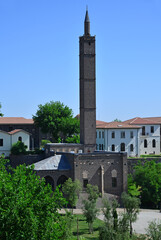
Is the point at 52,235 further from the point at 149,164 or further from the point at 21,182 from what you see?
the point at 149,164

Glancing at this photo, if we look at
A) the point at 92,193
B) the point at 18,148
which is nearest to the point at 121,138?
the point at 18,148

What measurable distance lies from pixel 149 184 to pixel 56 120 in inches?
1202

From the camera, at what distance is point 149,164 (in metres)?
55.0

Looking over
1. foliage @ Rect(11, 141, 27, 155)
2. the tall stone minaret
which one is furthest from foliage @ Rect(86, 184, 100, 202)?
foliage @ Rect(11, 141, 27, 155)

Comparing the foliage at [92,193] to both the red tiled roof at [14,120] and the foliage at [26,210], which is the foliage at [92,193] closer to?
the foliage at [26,210]

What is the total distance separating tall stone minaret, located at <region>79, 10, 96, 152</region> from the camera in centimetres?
5797

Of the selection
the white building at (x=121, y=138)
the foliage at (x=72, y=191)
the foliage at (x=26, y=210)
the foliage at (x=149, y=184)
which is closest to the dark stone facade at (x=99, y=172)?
the foliage at (x=149, y=184)

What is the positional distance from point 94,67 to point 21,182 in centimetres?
4034

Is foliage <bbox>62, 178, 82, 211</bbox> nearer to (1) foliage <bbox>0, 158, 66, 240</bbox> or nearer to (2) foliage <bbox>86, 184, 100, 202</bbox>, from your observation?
(2) foliage <bbox>86, 184, 100, 202</bbox>

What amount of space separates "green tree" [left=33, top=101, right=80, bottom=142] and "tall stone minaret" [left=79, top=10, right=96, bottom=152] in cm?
1568

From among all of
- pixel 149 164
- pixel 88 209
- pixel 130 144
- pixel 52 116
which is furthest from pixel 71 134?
pixel 88 209

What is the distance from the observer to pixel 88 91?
58.1 metres

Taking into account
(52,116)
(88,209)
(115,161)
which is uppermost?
(52,116)

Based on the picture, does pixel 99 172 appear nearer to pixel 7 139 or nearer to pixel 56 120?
pixel 7 139
